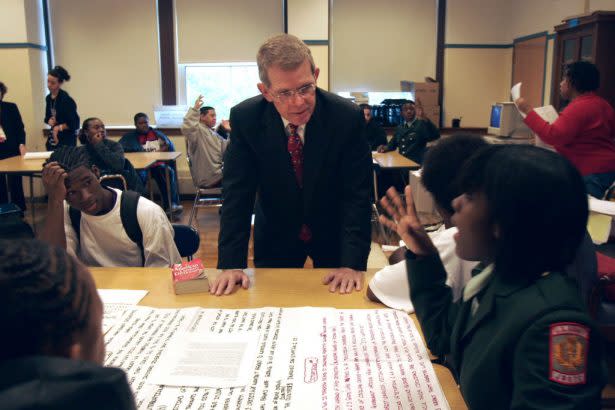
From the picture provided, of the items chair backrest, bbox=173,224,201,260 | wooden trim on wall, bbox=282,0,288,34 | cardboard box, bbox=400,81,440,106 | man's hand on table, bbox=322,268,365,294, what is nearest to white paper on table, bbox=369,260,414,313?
man's hand on table, bbox=322,268,365,294

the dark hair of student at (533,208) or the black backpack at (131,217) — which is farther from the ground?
the dark hair of student at (533,208)

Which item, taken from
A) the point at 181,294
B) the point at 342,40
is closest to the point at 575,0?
the point at 342,40

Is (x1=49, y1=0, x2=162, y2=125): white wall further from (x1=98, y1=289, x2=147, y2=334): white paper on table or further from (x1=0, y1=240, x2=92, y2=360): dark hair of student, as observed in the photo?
(x1=0, y1=240, x2=92, y2=360): dark hair of student

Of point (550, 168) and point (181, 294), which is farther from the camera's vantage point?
point (181, 294)

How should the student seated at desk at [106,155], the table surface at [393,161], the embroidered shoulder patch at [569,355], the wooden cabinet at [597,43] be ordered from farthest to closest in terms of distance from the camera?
the table surface at [393,161], the wooden cabinet at [597,43], the student seated at desk at [106,155], the embroidered shoulder patch at [569,355]

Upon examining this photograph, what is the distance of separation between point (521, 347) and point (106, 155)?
428cm

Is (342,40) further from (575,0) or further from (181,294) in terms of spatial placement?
(181,294)

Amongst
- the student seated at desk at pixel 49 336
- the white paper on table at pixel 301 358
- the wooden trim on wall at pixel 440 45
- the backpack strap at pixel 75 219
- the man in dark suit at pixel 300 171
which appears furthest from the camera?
the wooden trim on wall at pixel 440 45

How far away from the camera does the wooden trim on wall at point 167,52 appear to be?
23.8ft

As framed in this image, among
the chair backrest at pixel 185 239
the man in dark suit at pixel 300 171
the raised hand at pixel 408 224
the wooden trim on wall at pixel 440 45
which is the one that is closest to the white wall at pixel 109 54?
the wooden trim on wall at pixel 440 45

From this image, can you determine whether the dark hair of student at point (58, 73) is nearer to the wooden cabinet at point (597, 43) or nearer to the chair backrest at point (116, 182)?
the chair backrest at point (116, 182)

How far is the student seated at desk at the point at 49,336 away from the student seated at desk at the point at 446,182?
921 millimetres

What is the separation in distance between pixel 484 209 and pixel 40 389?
634 mm

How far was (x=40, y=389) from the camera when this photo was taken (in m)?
0.44
